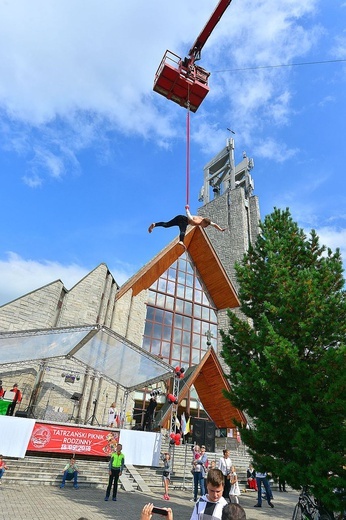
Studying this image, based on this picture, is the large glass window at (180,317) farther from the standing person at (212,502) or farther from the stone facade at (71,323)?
the standing person at (212,502)

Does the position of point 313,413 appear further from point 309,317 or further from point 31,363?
point 31,363

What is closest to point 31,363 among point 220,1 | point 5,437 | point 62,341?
point 62,341

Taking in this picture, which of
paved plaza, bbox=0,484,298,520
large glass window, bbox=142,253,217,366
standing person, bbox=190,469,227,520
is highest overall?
large glass window, bbox=142,253,217,366

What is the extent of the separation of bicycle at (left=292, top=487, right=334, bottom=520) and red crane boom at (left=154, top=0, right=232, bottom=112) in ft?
43.8

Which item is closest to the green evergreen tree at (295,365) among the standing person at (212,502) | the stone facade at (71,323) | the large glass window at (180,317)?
the standing person at (212,502)

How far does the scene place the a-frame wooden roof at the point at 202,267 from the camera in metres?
22.3

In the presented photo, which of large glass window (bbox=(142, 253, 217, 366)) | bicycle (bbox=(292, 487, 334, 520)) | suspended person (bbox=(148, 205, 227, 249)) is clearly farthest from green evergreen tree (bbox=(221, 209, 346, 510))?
large glass window (bbox=(142, 253, 217, 366))

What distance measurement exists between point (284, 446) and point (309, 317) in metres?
3.09

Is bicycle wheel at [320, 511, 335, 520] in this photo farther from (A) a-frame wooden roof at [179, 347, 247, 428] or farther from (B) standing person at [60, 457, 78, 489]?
(A) a-frame wooden roof at [179, 347, 247, 428]

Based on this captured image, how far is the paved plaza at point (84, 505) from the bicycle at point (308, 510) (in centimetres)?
161

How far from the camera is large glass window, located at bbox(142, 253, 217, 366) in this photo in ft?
71.3

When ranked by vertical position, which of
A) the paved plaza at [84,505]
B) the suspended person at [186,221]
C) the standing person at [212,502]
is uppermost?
the suspended person at [186,221]

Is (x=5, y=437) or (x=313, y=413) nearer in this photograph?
(x=313, y=413)

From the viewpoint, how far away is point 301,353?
26.7 feet
